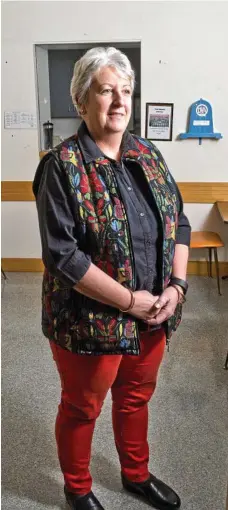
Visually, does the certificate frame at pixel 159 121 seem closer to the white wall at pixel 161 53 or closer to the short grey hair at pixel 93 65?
Answer: the white wall at pixel 161 53

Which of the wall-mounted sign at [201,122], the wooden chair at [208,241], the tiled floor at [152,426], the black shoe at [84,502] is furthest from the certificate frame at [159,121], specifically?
the black shoe at [84,502]

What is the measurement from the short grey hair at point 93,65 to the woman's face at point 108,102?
1cm

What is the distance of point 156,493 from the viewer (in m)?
1.81

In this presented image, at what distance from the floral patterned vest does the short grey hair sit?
0.14 m

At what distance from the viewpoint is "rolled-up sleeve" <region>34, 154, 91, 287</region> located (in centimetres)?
134

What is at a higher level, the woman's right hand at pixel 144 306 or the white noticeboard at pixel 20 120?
the white noticeboard at pixel 20 120

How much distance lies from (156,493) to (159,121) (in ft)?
9.87

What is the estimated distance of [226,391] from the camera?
8.41ft

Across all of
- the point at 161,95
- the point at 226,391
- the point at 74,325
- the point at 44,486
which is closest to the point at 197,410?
the point at 226,391

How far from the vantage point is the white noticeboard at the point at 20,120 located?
424 cm

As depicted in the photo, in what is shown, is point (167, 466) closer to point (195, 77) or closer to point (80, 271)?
point (80, 271)

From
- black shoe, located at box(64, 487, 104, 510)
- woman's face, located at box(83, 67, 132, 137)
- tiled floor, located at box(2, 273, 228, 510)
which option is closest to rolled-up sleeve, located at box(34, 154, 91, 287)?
woman's face, located at box(83, 67, 132, 137)

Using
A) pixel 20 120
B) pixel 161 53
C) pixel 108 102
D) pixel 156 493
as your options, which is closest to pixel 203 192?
pixel 161 53

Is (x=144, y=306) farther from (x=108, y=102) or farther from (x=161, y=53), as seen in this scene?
(x=161, y=53)
